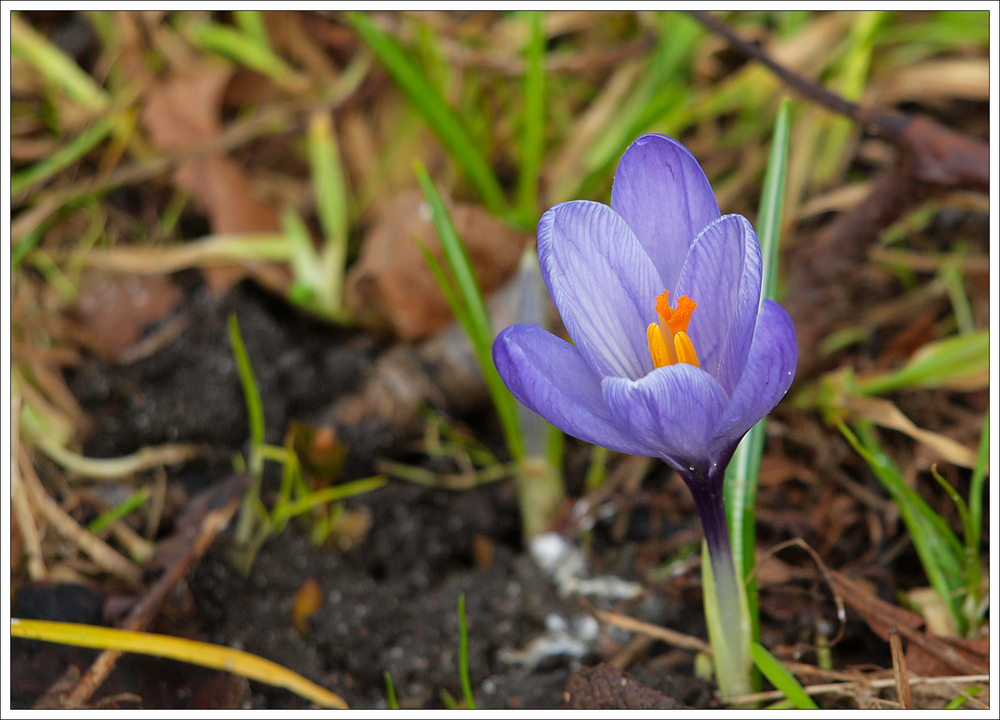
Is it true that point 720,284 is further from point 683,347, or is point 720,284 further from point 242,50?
point 242,50

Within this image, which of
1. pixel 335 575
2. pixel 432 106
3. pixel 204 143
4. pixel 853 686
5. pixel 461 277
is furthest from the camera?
pixel 204 143

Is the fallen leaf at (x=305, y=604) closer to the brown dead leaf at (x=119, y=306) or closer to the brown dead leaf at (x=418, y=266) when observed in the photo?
the brown dead leaf at (x=418, y=266)

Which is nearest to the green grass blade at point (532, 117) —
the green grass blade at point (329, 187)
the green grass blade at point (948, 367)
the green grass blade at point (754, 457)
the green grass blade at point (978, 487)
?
the green grass blade at point (329, 187)

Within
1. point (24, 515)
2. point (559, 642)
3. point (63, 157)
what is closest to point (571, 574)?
point (559, 642)

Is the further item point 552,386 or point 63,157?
point 63,157

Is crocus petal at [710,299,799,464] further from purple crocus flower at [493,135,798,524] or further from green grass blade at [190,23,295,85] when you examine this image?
green grass blade at [190,23,295,85]

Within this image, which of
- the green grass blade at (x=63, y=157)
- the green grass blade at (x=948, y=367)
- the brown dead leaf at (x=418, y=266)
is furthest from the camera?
the green grass blade at (x=63, y=157)
